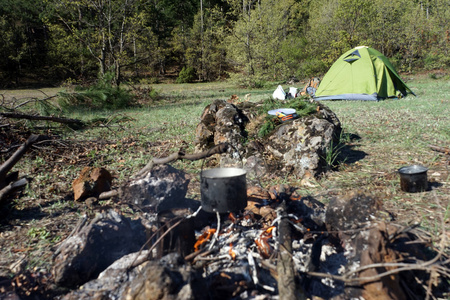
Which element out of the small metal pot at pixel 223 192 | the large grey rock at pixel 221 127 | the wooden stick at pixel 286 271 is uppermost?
the large grey rock at pixel 221 127

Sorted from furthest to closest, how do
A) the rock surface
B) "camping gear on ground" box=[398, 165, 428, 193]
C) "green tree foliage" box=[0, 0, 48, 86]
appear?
"green tree foliage" box=[0, 0, 48, 86] < the rock surface < "camping gear on ground" box=[398, 165, 428, 193]

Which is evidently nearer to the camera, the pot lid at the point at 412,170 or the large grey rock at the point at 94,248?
the large grey rock at the point at 94,248

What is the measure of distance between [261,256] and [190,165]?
2827 millimetres

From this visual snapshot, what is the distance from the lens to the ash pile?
5.84 feet

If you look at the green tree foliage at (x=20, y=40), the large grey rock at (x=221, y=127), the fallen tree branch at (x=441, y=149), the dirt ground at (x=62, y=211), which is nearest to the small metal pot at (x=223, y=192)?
the dirt ground at (x=62, y=211)

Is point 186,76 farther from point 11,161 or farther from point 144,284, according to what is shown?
point 144,284

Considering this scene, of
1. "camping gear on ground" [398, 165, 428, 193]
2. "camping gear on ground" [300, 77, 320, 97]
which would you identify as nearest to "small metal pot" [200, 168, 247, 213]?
"camping gear on ground" [398, 165, 428, 193]

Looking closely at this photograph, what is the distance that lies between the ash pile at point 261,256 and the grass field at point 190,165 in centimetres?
34

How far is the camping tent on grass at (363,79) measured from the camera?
10633 mm

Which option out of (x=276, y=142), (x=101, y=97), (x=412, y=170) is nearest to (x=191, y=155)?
(x=276, y=142)

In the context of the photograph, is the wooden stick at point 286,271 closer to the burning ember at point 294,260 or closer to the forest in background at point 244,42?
the burning ember at point 294,260

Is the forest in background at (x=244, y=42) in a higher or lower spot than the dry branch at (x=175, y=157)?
higher

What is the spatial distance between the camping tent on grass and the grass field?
2022mm

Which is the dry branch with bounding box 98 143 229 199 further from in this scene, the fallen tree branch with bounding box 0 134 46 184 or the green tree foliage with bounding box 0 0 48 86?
the green tree foliage with bounding box 0 0 48 86
